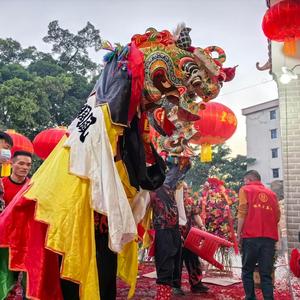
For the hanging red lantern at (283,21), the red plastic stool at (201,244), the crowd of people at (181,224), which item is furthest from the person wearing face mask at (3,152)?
the hanging red lantern at (283,21)

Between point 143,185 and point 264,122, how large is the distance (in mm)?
32825

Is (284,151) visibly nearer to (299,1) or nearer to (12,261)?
(299,1)

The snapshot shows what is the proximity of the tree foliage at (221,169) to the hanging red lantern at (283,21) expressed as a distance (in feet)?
62.9

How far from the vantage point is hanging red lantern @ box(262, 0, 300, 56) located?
14.5 ft

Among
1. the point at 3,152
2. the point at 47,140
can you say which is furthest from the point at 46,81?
the point at 3,152

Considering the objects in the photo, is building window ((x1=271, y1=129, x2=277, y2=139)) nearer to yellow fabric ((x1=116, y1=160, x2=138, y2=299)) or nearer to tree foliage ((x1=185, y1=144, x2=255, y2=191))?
tree foliage ((x1=185, y1=144, x2=255, y2=191))

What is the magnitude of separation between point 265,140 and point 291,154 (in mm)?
29518

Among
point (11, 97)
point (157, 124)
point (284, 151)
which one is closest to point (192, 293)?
point (284, 151)

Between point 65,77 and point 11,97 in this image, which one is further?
point 65,77

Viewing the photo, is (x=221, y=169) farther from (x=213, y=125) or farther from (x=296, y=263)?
(x=296, y=263)

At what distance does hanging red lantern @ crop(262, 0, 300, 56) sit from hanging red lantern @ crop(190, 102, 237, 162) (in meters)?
2.80

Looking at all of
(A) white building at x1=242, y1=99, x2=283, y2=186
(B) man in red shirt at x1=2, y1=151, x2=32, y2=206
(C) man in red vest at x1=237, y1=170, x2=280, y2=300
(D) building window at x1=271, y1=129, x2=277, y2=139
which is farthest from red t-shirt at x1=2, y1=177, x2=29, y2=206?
(D) building window at x1=271, y1=129, x2=277, y2=139

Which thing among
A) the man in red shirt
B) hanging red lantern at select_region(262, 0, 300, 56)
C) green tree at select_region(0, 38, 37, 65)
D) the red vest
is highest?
green tree at select_region(0, 38, 37, 65)

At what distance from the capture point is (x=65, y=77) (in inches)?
835
